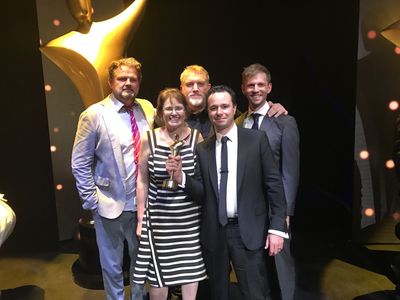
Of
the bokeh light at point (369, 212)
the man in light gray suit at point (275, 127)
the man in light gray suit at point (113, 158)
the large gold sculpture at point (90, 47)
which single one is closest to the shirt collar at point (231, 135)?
the man in light gray suit at point (275, 127)

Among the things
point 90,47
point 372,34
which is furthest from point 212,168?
point 372,34

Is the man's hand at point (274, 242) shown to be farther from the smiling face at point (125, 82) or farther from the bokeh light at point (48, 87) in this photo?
the bokeh light at point (48, 87)

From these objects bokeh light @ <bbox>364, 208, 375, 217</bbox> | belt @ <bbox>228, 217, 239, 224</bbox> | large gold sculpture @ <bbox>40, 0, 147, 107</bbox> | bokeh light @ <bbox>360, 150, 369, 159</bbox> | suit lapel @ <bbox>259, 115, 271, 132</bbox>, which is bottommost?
bokeh light @ <bbox>364, 208, 375, 217</bbox>

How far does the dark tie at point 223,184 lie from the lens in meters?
2.02

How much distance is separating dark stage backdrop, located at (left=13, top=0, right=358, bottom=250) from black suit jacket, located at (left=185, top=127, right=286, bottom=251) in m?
2.13

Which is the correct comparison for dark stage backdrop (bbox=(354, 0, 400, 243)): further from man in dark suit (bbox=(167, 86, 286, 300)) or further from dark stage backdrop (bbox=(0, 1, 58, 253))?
dark stage backdrop (bbox=(0, 1, 58, 253))

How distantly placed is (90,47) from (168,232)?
1483 mm

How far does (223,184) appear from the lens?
2023 millimetres

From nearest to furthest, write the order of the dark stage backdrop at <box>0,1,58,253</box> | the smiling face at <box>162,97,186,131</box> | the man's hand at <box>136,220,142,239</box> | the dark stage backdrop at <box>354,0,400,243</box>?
the smiling face at <box>162,97,186,131</box>, the man's hand at <box>136,220,142,239</box>, the dark stage backdrop at <box>354,0,400,243</box>, the dark stage backdrop at <box>0,1,58,253</box>

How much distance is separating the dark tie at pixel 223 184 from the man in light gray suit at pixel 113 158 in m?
0.65

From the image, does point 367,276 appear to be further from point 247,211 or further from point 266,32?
point 266,32

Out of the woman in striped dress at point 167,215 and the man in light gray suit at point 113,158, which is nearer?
the woman in striped dress at point 167,215

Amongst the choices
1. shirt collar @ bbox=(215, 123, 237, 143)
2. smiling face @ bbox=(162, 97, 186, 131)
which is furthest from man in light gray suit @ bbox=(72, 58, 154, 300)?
shirt collar @ bbox=(215, 123, 237, 143)

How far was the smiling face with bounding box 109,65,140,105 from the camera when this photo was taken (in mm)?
2385
